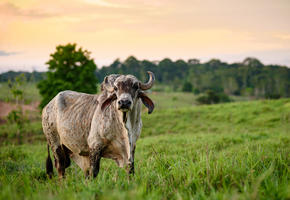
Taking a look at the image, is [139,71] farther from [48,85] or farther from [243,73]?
[48,85]

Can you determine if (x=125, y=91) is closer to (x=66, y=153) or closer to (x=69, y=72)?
(x=66, y=153)

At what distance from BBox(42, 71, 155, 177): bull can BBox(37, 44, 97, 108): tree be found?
652 inches

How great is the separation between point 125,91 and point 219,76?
77.2m

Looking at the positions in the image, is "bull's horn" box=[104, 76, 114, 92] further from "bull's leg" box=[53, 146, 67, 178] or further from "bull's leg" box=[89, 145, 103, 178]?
"bull's leg" box=[53, 146, 67, 178]

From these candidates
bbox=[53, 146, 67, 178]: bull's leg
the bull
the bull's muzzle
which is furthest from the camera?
bbox=[53, 146, 67, 178]: bull's leg

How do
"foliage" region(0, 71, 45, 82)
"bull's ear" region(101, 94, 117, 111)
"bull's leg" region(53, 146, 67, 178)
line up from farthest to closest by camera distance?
"foliage" region(0, 71, 45, 82) → "bull's leg" region(53, 146, 67, 178) → "bull's ear" region(101, 94, 117, 111)

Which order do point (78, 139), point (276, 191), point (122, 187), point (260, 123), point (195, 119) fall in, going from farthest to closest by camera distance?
point (195, 119) → point (260, 123) → point (78, 139) → point (122, 187) → point (276, 191)

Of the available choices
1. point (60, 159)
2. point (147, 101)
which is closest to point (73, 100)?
point (60, 159)

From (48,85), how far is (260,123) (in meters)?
17.1

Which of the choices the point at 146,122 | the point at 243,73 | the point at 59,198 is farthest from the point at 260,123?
the point at 243,73

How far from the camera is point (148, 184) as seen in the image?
3.52m

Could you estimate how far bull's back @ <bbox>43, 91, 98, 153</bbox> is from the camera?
5.20 meters

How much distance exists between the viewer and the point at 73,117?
5359 millimetres

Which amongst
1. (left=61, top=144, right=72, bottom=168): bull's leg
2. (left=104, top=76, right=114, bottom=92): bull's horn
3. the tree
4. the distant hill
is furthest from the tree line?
A: (left=104, top=76, right=114, bottom=92): bull's horn
